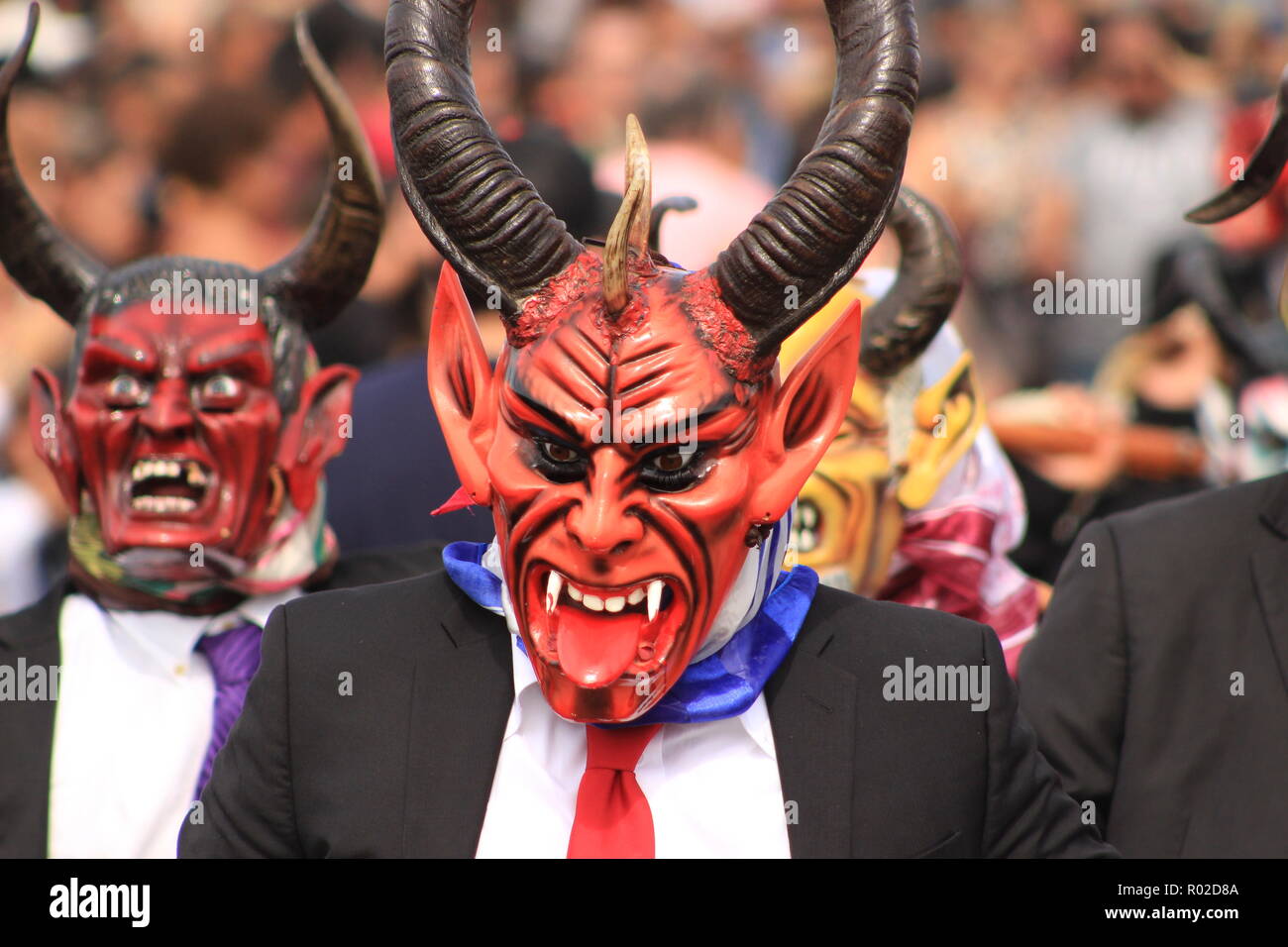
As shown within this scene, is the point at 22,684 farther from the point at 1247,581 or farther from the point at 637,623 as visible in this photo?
the point at 1247,581

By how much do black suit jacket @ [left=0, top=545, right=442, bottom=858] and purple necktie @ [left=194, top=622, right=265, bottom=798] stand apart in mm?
342

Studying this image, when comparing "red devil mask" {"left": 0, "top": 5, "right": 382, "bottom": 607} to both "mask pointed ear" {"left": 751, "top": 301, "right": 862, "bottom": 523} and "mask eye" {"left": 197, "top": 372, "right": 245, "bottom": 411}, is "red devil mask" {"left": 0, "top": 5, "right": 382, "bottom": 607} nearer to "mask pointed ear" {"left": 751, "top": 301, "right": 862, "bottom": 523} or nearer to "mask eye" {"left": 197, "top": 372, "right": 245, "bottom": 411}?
"mask eye" {"left": 197, "top": 372, "right": 245, "bottom": 411}

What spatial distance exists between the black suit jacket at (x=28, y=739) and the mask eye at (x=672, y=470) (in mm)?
1881

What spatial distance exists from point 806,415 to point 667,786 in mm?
670

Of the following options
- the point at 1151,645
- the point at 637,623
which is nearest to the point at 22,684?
the point at 637,623

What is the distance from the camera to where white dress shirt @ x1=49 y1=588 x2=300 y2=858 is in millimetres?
4141

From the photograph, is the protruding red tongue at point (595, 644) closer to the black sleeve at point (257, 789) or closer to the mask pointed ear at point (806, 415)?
the mask pointed ear at point (806, 415)

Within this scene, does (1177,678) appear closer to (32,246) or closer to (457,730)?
(457,730)

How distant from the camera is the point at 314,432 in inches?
178

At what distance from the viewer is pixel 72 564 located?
452 cm

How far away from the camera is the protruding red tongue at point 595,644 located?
294 centimetres

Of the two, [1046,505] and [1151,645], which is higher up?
[1046,505]

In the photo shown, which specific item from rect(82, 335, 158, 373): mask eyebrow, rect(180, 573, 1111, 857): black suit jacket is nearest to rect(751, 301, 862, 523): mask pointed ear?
rect(180, 573, 1111, 857): black suit jacket
